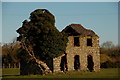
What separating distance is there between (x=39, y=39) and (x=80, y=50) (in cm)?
593

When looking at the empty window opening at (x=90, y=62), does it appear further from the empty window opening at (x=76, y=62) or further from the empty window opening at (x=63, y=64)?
the empty window opening at (x=63, y=64)

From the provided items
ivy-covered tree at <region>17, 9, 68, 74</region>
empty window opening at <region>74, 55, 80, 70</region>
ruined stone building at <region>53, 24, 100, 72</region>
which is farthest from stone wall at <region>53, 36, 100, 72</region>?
ivy-covered tree at <region>17, 9, 68, 74</region>

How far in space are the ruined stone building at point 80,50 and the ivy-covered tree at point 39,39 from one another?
7.79 ft

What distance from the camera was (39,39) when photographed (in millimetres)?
24484

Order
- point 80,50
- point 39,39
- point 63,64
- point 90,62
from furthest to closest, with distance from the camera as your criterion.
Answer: point 90,62 < point 80,50 < point 63,64 < point 39,39

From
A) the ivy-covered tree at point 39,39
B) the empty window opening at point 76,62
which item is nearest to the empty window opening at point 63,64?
the empty window opening at point 76,62

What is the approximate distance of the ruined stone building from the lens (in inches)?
1077

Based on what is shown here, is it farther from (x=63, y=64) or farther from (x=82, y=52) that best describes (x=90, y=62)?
(x=63, y=64)

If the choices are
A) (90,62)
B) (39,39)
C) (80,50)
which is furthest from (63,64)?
(39,39)

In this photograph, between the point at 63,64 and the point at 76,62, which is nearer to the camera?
the point at 63,64

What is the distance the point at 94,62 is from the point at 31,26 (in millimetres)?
9106

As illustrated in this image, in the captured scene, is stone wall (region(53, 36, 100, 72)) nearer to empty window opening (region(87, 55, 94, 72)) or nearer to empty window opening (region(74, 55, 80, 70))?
empty window opening (region(87, 55, 94, 72))

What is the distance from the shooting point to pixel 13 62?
4238 cm

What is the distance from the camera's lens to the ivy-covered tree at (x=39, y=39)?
24.3m
